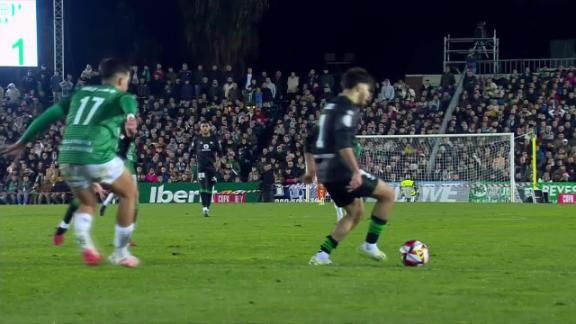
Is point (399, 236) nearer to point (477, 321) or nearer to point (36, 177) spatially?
point (477, 321)

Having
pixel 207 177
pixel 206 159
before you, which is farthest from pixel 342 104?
pixel 207 177

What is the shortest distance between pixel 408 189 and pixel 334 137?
967 inches

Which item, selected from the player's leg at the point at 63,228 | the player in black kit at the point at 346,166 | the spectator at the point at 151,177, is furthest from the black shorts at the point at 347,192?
the spectator at the point at 151,177

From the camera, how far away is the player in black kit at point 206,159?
25156mm

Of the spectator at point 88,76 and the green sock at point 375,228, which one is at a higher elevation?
the spectator at point 88,76

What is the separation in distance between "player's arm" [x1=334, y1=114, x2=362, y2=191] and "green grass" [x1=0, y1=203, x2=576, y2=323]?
0.94m

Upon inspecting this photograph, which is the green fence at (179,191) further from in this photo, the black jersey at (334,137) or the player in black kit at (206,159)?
the black jersey at (334,137)

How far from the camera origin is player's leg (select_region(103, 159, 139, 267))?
11469 mm

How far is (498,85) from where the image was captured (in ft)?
135

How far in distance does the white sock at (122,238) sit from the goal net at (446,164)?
79.1ft

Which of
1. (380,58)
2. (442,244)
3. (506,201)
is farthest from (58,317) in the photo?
(380,58)

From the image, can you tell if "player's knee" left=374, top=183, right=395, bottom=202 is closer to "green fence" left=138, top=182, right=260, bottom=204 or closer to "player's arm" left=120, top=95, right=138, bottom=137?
"player's arm" left=120, top=95, right=138, bottom=137

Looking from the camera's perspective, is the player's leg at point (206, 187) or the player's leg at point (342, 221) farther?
the player's leg at point (206, 187)

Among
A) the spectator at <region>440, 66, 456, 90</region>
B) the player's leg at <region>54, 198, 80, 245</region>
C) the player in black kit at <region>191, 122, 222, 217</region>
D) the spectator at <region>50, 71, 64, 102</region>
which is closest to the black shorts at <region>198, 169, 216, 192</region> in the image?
the player in black kit at <region>191, 122, 222, 217</region>
